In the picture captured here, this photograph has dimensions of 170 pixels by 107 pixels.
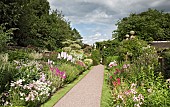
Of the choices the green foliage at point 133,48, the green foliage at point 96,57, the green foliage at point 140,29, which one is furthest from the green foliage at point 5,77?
the green foliage at point 140,29

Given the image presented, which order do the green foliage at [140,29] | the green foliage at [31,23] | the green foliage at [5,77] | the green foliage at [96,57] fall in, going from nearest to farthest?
the green foliage at [5,77] → the green foliage at [31,23] → the green foliage at [96,57] → the green foliage at [140,29]

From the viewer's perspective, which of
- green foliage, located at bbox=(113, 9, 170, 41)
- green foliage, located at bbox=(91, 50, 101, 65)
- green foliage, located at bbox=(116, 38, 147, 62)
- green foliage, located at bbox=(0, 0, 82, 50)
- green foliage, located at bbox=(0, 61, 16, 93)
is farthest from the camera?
green foliage, located at bbox=(113, 9, 170, 41)

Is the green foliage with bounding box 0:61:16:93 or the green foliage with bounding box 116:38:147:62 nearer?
the green foliage with bounding box 0:61:16:93

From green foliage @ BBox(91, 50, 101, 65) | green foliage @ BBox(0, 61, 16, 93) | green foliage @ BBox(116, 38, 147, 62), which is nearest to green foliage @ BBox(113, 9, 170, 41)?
green foliage @ BBox(91, 50, 101, 65)

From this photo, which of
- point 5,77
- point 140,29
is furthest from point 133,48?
point 140,29

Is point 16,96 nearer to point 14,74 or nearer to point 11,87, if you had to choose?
point 11,87

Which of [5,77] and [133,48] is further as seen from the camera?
[133,48]

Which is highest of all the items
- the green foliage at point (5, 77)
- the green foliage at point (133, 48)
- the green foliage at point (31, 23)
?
the green foliage at point (31, 23)

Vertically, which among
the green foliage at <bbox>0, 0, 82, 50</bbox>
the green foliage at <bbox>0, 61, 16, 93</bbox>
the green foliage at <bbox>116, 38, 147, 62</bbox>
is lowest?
the green foliage at <bbox>0, 61, 16, 93</bbox>

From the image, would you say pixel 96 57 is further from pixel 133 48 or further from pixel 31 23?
pixel 133 48

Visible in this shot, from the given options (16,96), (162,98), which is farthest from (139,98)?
(16,96)

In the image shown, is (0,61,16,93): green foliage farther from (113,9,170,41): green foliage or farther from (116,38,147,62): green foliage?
(113,9,170,41): green foliage

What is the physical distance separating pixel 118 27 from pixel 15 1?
17.0 meters

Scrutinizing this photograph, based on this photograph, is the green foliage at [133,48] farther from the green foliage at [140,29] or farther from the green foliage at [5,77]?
the green foliage at [140,29]
